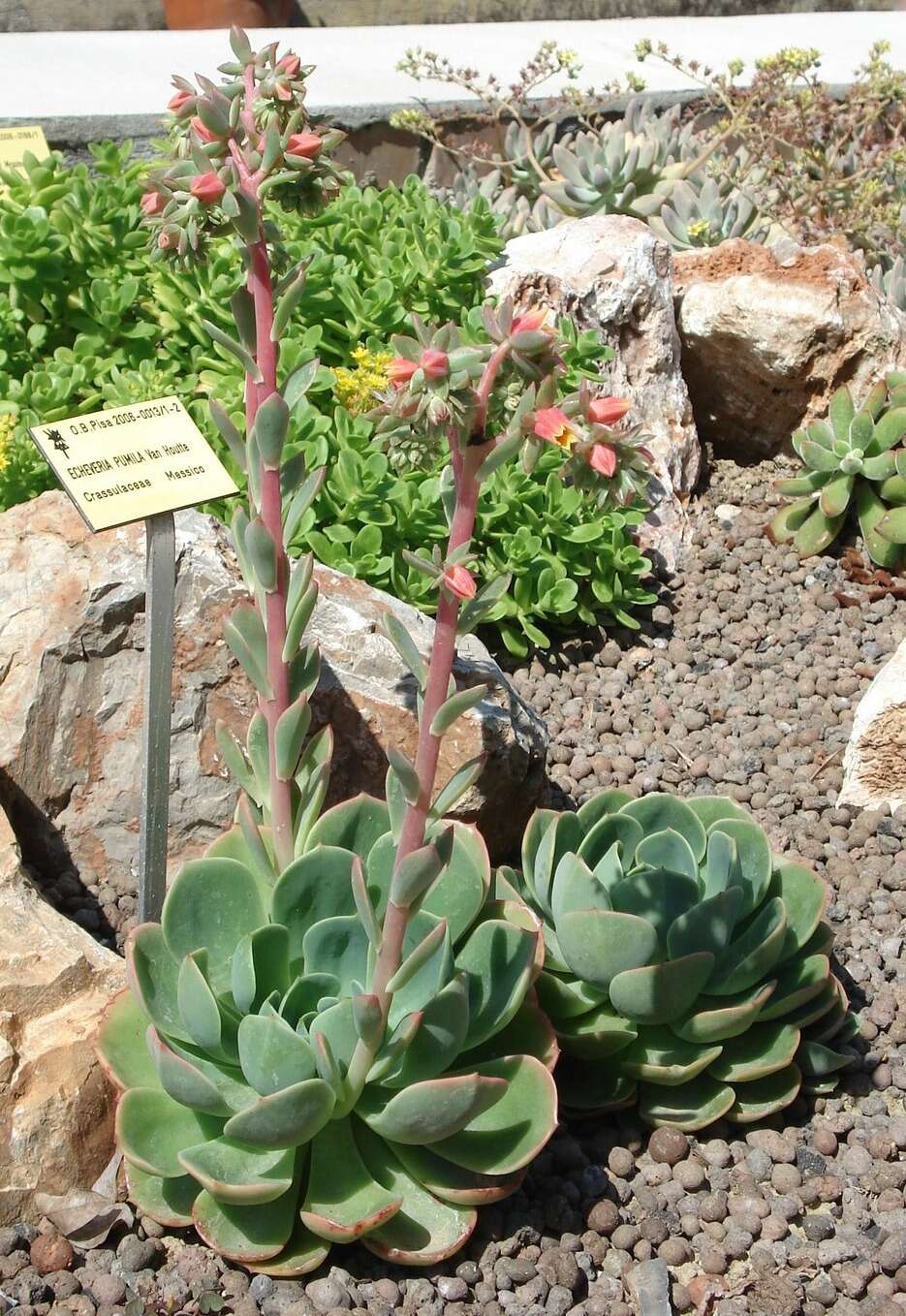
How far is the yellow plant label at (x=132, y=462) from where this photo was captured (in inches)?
89.7

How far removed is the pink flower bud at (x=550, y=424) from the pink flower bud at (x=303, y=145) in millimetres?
707

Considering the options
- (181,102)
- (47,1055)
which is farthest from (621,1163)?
(181,102)

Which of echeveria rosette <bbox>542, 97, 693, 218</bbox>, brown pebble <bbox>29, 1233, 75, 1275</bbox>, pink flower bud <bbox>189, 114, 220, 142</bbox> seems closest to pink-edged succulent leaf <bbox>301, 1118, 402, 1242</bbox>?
brown pebble <bbox>29, 1233, 75, 1275</bbox>

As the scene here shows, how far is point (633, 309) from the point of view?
4.40 meters

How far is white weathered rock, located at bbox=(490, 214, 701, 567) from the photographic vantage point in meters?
4.29

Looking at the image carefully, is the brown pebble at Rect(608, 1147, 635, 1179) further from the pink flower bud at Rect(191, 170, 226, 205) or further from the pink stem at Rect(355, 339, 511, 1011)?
the pink flower bud at Rect(191, 170, 226, 205)

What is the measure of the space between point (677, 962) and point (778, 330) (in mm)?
2905

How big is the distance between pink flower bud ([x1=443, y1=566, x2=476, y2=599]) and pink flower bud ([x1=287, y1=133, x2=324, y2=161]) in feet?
2.52

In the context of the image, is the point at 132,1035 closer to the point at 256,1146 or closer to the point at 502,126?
the point at 256,1146

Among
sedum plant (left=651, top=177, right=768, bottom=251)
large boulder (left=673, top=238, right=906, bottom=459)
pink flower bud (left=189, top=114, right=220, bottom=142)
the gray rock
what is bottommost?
the gray rock

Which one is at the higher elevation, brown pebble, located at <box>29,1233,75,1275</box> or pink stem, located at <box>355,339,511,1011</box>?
pink stem, located at <box>355,339,511,1011</box>

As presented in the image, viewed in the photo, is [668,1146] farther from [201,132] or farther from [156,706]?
[201,132]

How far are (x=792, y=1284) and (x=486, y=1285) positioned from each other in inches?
19.7

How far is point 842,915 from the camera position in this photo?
3.02 metres
